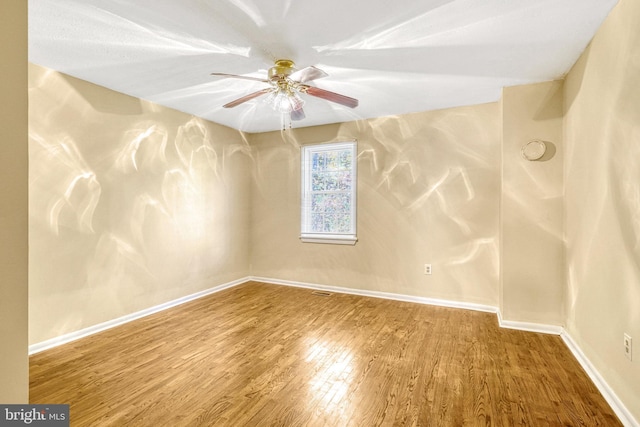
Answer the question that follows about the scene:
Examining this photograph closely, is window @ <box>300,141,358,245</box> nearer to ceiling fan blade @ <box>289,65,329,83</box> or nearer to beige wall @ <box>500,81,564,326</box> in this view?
beige wall @ <box>500,81,564,326</box>

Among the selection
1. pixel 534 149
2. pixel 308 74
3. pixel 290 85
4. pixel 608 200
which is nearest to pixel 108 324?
pixel 290 85

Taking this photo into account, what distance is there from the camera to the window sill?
4.28 metres

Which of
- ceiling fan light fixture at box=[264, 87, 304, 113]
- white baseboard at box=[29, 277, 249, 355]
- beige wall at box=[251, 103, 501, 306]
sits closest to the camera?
white baseboard at box=[29, 277, 249, 355]

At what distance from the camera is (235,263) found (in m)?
4.69

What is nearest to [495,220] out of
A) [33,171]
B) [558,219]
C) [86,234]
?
[558,219]

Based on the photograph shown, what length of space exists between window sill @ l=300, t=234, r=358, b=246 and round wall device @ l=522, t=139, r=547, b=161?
217 centimetres

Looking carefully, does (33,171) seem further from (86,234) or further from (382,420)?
(382,420)

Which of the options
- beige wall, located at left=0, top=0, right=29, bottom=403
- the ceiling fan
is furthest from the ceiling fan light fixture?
beige wall, located at left=0, top=0, right=29, bottom=403

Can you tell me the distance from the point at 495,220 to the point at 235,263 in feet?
11.7

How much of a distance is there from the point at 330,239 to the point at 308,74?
2578 mm

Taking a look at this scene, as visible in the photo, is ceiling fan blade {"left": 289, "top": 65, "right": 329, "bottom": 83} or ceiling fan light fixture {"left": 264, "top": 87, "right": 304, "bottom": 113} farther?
ceiling fan light fixture {"left": 264, "top": 87, "right": 304, "bottom": 113}

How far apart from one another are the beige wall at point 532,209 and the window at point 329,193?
1857 mm

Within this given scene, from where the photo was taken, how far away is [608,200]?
1.94 m

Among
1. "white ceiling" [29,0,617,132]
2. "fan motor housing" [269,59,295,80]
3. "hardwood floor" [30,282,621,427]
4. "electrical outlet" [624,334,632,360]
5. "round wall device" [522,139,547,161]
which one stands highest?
"white ceiling" [29,0,617,132]
